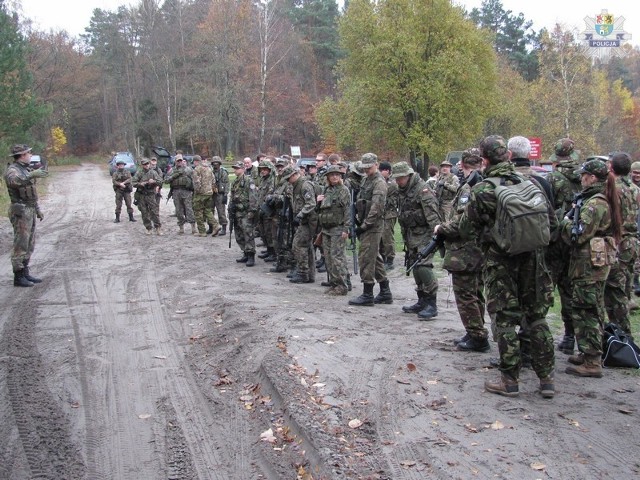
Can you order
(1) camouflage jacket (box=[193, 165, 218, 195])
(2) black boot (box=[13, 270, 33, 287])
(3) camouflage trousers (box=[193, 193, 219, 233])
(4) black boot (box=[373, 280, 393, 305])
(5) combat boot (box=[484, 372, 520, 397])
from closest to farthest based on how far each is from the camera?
1. (5) combat boot (box=[484, 372, 520, 397])
2. (4) black boot (box=[373, 280, 393, 305])
3. (2) black boot (box=[13, 270, 33, 287])
4. (1) camouflage jacket (box=[193, 165, 218, 195])
5. (3) camouflage trousers (box=[193, 193, 219, 233])

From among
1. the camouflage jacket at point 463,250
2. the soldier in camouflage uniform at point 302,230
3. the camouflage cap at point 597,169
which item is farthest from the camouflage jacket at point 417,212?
the camouflage cap at point 597,169

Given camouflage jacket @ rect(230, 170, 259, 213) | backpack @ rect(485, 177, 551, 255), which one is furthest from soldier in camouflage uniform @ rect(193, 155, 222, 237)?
backpack @ rect(485, 177, 551, 255)


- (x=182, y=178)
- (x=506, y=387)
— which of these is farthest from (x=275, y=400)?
(x=182, y=178)

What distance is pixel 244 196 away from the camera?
1269cm

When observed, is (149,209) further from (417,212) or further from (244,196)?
(417,212)

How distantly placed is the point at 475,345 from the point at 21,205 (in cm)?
786

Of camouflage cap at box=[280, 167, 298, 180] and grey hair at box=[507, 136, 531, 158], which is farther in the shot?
camouflage cap at box=[280, 167, 298, 180]

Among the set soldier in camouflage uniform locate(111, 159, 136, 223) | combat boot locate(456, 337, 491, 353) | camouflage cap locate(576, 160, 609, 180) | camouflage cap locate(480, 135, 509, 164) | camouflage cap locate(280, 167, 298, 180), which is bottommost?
combat boot locate(456, 337, 491, 353)

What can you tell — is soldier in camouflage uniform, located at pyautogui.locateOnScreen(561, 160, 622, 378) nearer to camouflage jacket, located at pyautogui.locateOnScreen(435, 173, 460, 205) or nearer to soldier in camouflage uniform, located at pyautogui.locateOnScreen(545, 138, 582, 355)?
soldier in camouflage uniform, located at pyautogui.locateOnScreen(545, 138, 582, 355)

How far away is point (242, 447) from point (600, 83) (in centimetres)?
5132

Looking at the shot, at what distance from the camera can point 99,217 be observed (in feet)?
65.3

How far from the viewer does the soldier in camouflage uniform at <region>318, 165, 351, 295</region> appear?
30.2 ft

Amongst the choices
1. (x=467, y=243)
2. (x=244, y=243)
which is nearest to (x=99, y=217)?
(x=244, y=243)

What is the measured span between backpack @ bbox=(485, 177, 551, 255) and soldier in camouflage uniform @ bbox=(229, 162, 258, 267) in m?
8.02
